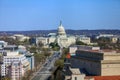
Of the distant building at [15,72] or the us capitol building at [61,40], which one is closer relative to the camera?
the distant building at [15,72]

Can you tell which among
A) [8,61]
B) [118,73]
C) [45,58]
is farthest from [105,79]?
[45,58]

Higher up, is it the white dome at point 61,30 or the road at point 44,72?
the white dome at point 61,30

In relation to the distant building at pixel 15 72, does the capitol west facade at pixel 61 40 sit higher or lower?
lower

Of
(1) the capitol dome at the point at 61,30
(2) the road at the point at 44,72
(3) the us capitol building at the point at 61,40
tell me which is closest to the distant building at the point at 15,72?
(2) the road at the point at 44,72

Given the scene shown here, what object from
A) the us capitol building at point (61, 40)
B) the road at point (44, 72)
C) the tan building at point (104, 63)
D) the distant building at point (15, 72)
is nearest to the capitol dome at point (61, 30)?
the us capitol building at point (61, 40)

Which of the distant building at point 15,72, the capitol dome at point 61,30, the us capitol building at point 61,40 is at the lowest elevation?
the us capitol building at point 61,40

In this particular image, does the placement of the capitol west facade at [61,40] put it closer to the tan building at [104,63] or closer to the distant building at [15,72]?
the distant building at [15,72]

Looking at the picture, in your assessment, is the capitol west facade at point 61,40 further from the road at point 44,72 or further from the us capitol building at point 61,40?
the road at point 44,72

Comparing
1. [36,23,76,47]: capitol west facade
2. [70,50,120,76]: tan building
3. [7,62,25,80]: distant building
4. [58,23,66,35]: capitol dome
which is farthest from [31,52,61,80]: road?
[58,23,66,35]: capitol dome

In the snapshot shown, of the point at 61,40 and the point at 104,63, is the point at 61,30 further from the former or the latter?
the point at 104,63

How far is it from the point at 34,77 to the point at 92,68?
416 centimetres

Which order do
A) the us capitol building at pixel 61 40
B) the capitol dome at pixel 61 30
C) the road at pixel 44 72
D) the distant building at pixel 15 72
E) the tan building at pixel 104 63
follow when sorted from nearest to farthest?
the tan building at pixel 104 63, the distant building at pixel 15 72, the road at pixel 44 72, the us capitol building at pixel 61 40, the capitol dome at pixel 61 30

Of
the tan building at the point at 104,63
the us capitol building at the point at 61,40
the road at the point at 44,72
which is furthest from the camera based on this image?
the us capitol building at the point at 61,40

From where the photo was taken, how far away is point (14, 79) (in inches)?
707
